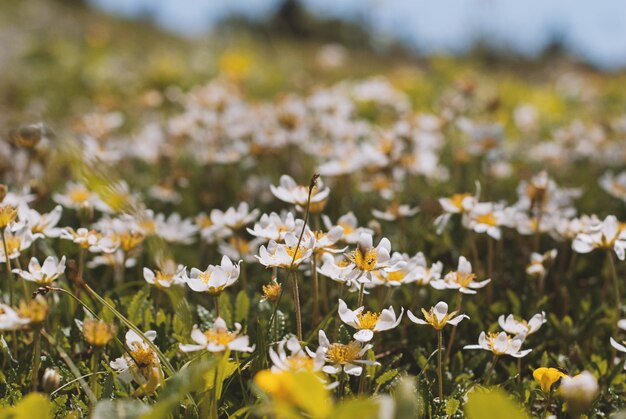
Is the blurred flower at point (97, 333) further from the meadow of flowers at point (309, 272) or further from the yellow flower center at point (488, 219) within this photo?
the yellow flower center at point (488, 219)

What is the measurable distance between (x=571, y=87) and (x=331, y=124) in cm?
346

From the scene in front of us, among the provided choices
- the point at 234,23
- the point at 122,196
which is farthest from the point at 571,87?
the point at 234,23

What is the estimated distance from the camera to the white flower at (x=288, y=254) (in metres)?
1.22

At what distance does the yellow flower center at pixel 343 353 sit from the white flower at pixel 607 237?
627mm

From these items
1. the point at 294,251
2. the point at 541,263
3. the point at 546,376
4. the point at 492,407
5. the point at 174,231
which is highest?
the point at 492,407

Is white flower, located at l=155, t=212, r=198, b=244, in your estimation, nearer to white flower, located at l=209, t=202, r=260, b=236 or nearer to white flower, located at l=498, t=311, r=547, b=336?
white flower, located at l=209, t=202, r=260, b=236

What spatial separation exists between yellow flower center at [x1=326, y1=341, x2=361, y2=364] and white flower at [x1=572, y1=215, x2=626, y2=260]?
2.06 feet

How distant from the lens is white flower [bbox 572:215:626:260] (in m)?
1.45

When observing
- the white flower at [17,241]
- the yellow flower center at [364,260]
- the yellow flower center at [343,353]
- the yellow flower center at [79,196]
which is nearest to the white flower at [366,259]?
the yellow flower center at [364,260]

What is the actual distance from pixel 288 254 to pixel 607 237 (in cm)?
71

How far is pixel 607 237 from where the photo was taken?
4.77 ft

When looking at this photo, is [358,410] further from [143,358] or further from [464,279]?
[464,279]

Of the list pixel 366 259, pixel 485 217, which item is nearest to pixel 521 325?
pixel 366 259

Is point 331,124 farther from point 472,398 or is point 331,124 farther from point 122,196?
point 472,398
